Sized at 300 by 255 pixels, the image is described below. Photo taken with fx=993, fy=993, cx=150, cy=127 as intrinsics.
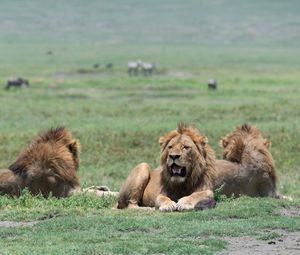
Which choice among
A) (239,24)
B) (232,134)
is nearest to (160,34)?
(239,24)

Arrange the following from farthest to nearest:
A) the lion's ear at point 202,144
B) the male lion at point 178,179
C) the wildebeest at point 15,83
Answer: the wildebeest at point 15,83 → the lion's ear at point 202,144 → the male lion at point 178,179

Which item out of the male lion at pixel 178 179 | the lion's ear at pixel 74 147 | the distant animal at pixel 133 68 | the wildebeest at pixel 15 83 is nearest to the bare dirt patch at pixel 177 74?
the distant animal at pixel 133 68

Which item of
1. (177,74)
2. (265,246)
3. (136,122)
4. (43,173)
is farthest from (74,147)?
(177,74)

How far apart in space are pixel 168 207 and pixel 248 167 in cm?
139

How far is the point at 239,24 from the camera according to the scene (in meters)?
86.8

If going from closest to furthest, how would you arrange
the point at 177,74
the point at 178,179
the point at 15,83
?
the point at 178,179
the point at 15,83
the point at 177,74

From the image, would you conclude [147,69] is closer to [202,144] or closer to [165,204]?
[202,144]

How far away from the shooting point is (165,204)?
29.5ft

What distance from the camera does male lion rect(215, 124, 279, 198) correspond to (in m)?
9.89

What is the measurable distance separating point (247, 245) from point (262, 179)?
290 centimetres

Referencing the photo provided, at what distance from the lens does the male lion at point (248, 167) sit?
9891 millimetres

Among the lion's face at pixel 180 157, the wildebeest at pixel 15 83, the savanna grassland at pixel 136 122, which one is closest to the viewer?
the savanna grassland at pixel 136 122

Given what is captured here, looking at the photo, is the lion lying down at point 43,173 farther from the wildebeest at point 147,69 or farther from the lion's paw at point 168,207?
the wildebeest at point 147,69

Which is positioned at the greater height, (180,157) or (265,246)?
(180,157)
